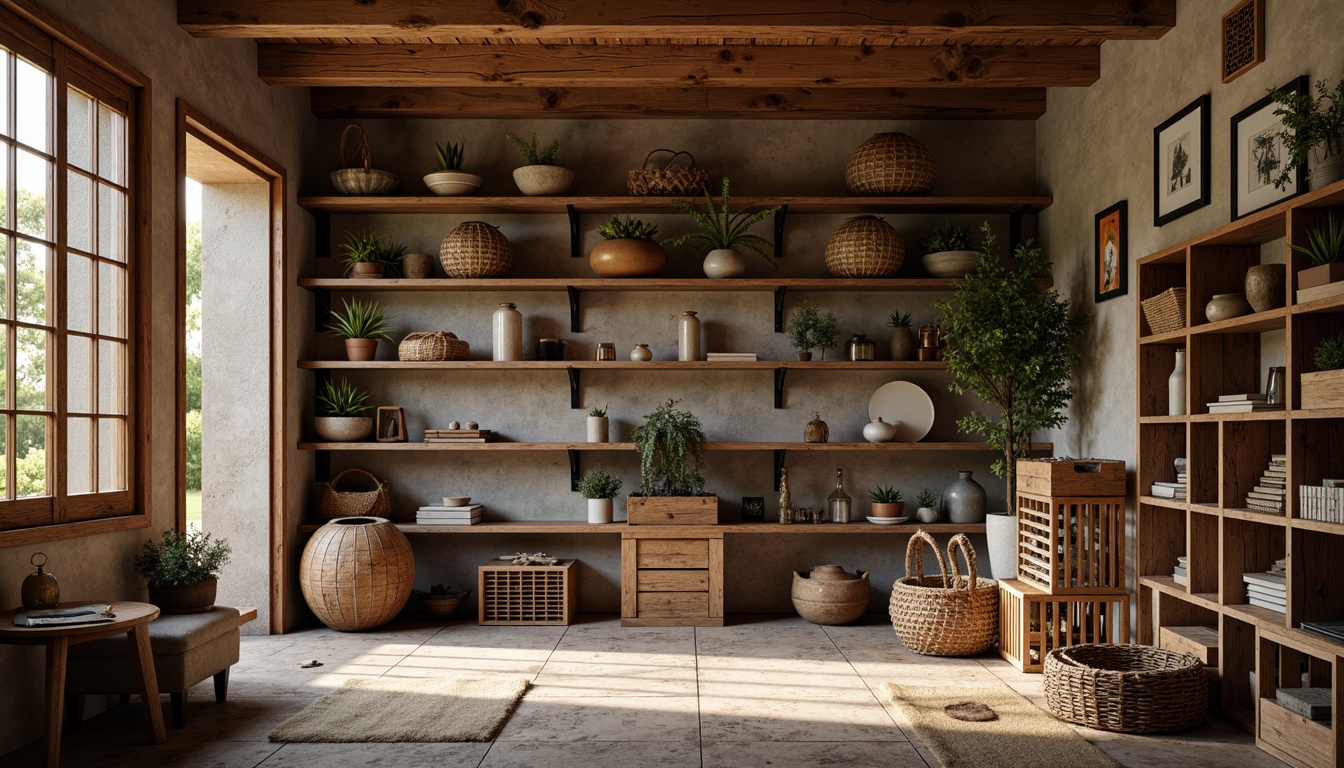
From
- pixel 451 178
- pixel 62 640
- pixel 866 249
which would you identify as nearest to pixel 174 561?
pixel 62 640

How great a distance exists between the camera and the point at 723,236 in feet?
19.4

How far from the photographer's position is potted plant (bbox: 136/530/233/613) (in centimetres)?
402

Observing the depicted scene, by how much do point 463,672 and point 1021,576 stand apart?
282 centimetres

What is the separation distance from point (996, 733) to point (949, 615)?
1.27 metres

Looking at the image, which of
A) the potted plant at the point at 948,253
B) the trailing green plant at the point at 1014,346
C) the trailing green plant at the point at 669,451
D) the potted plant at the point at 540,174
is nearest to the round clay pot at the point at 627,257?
the potted plant at the point at 540,174

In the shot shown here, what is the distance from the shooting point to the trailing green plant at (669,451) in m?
5.68

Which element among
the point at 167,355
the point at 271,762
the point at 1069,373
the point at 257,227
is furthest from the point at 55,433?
the point at 1069,373

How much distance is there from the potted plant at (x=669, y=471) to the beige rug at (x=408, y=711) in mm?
1537

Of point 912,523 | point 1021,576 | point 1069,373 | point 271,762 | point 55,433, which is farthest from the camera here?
point 912,523

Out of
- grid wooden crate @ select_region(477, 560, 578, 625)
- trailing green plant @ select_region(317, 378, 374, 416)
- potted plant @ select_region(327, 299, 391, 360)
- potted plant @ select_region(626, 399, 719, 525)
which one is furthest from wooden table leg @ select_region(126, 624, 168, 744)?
potted plant @ select_region(626, 399, 719, 525)

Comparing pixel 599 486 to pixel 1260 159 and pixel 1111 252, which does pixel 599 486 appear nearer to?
pixel 1111 252

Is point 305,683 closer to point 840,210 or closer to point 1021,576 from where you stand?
point 1021,576

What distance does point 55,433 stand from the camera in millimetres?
3623

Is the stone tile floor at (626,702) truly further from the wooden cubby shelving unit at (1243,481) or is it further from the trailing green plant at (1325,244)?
the trailing green plant at (1325,244)
